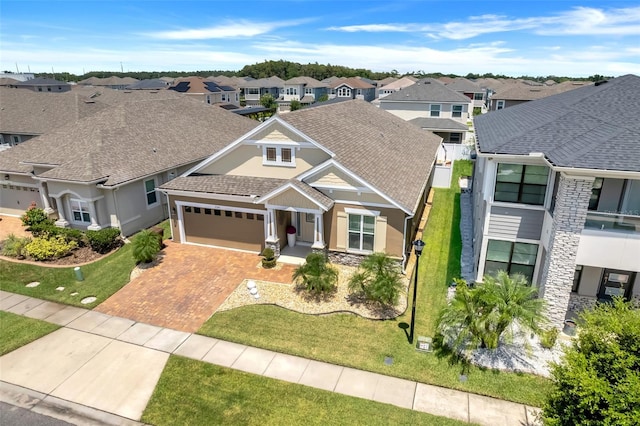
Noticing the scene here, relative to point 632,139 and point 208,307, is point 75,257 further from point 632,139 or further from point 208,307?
point 632,139

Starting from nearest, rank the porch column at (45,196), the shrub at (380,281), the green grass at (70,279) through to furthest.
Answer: the shrub at (380,281) < the green grass at (70,279) < the porch column at (45,196)

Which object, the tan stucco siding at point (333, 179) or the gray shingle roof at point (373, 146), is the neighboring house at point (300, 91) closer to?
the gray shingle roof at point (373, 146)

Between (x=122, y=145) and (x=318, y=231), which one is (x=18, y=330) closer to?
(x=318, y=231)

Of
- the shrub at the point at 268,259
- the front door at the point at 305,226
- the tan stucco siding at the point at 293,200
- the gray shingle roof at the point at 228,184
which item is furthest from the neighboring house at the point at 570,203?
the gray shingle roof at the point at 228,184

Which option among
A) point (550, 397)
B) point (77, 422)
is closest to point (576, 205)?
point (550, 397)

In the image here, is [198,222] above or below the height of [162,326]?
above

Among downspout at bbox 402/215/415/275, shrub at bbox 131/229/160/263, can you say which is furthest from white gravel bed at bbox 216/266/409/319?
shrub at bbox 131/229/160/263
